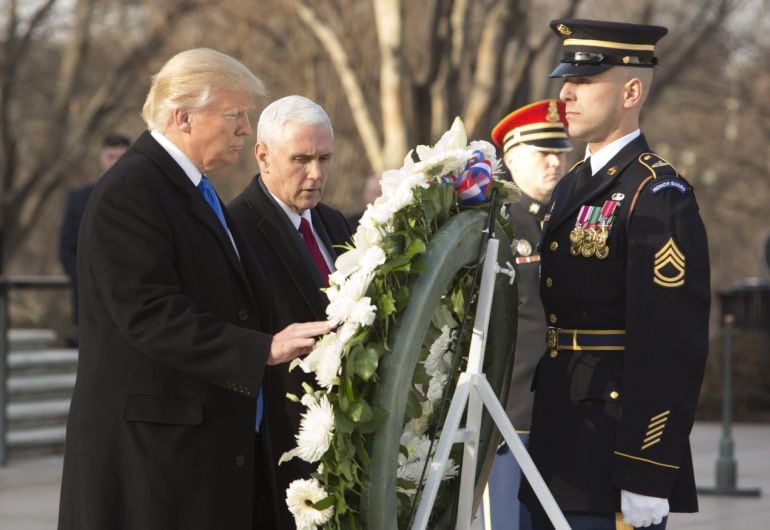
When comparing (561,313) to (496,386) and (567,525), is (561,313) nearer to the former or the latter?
(496,386)

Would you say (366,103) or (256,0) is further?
(256,0)

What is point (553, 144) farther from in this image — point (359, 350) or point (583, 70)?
point (359, 350)

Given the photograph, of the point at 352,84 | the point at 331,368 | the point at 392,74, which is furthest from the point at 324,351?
the point at 352,84

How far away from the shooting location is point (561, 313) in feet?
14.0

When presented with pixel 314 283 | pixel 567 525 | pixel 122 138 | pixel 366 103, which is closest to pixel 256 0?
pixel 366 103

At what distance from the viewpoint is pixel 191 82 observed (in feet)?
13.9

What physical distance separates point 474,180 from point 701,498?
622 centimetres

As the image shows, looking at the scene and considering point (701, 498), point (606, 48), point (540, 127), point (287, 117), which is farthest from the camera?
point (701, 498)

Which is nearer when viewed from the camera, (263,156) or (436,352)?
(436,352)

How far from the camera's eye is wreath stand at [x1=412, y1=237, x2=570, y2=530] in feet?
13.0

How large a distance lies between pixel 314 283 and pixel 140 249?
42.0 inches

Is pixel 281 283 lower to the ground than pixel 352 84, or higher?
lower

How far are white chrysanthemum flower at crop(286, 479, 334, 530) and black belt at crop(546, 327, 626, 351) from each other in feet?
2.88

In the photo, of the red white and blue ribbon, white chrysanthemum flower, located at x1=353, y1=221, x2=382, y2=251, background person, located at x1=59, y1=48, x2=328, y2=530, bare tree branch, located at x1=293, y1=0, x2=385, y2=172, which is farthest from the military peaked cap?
bare tree branch, located at x1=293, y1=0, x2=385, y2=172
